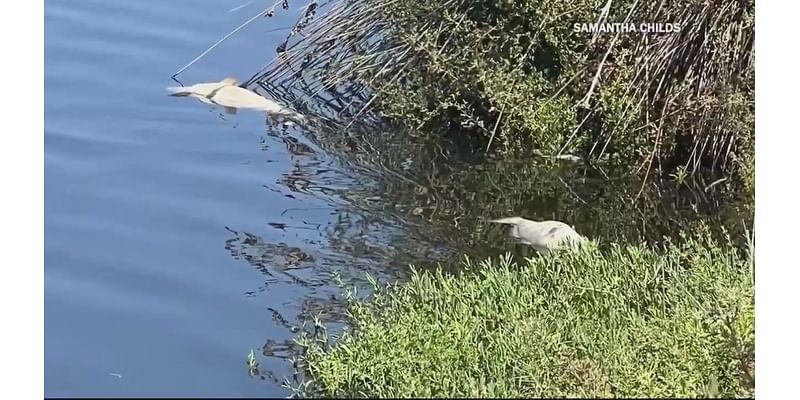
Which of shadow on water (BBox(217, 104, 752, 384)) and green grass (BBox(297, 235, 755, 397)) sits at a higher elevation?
shadow on water (BBox(217, 104, 752, 384))

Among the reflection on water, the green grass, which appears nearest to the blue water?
the reflection on water

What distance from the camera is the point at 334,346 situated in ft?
5.46

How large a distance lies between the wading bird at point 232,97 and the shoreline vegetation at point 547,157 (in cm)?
3

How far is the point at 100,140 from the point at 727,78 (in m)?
1.04

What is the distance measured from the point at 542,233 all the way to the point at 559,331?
0.67 ft

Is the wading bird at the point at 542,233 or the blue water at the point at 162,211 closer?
the blue water at the point at 162,211

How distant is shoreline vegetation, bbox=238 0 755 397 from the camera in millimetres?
1670

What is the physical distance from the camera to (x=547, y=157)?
188cm

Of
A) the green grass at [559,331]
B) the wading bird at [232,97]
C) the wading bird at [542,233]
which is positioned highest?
the wading bird at [232,97]

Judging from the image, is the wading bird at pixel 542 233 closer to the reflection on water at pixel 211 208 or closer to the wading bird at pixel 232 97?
the reflection on water at pixel 211 208

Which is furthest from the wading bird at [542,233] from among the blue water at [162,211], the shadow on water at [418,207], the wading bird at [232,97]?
the wading bird at [232,97]

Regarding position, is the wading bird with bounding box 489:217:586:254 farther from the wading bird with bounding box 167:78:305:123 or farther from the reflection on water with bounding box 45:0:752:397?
the wading bird with bounding box 167:78:305:123

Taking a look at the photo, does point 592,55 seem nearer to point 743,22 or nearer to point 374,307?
point 743,22

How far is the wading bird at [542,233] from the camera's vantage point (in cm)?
179
